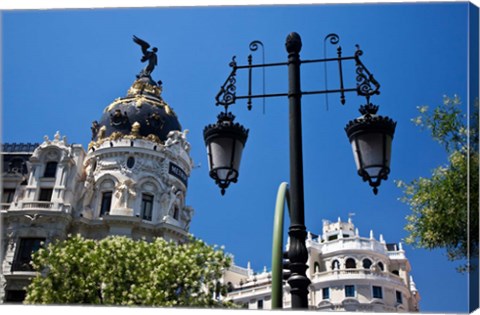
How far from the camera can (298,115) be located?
15.8 ft

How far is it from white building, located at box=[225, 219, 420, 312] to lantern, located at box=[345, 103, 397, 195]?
65.6 ft

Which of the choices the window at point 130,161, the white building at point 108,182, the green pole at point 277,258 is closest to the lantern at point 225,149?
the green pole at point 277,258

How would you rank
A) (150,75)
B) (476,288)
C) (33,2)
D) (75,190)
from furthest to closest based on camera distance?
(150,75) < (75,190) < (33,2) < (476,288)

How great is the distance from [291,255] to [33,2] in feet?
25.8

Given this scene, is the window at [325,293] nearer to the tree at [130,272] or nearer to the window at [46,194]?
the tree at [130,272]

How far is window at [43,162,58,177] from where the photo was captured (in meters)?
22.6

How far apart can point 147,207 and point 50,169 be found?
14.6 ft

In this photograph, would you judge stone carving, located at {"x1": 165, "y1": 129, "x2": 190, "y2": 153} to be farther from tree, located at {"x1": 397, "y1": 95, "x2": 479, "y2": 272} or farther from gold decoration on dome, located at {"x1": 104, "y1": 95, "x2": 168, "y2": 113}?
tree, located at {"x1": 397, "y1": 95, "x2": 479, "y2": 272}

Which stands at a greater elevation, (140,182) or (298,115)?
(140,182)

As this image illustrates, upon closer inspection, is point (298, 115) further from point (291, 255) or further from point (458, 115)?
point (458, 115)

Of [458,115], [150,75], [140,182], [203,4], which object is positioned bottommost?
[458,115]

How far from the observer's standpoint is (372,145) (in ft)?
15.2

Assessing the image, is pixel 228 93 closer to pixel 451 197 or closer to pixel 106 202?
pixel 451 197

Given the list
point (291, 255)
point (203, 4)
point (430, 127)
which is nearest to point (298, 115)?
point (291, 255)
